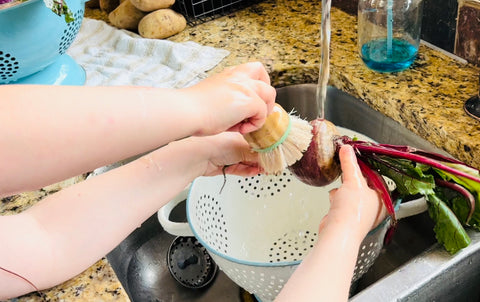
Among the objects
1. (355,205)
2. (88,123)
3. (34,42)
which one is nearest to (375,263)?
(355,205)

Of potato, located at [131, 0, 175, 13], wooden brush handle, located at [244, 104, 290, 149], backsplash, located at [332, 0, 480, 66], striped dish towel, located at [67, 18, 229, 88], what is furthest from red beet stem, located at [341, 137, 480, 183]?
potato, located at [131, 0, 175, 13]

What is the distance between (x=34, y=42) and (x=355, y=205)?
2.33ft

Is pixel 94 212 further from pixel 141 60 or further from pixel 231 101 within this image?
pixel 141 60

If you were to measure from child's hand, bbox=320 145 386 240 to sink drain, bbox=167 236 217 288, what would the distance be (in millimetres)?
360

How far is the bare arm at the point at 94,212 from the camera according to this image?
0.65 metres

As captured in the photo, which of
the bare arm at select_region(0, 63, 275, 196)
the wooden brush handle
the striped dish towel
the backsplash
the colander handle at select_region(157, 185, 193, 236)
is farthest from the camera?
the striped dish towel

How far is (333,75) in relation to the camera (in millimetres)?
1025

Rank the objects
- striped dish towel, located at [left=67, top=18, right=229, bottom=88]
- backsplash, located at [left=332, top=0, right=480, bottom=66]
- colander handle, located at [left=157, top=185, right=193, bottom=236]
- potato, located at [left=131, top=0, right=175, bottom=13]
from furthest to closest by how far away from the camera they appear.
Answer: potato, located at [left=131, top=0, right=175, bottom=13], striped dish towel, located at [left=67, top=18, right=229, bottom=88], backsplash, located at [left=332, top=0, right=480, bottom=66], colander handle, located at [left=157, top=185, right=193, bottom=236]

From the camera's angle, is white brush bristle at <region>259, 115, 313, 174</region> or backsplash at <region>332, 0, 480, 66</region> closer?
white brush bristle at <region>259, 115, 313, 174</region>

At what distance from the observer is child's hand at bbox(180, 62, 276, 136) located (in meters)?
0.55

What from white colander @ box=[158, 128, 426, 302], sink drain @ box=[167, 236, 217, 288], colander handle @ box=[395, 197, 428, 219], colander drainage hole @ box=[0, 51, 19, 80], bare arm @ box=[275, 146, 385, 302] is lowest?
sink drain @ box=[167, 236, 217, 288]

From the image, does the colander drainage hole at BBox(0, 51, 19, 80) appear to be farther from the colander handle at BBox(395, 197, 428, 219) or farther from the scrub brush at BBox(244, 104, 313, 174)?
the colander handle at BBox(395, 197, 428, 219)

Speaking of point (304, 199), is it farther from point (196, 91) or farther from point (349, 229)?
point (196, 91)

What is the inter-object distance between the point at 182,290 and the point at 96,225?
31 cm
